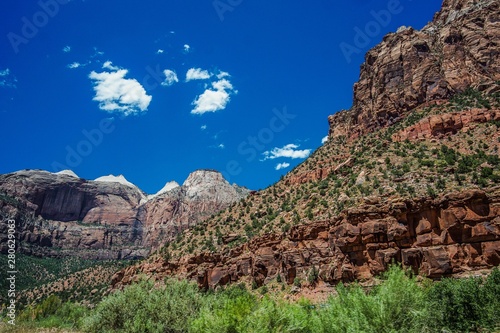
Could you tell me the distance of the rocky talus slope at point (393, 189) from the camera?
111ft

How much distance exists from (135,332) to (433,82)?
65.8 metres

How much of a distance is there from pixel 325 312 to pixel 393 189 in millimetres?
27782

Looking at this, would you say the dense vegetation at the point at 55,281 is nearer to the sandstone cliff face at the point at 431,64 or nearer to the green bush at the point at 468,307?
the green bush at the point at 468,307

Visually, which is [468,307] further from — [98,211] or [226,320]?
[98,211]

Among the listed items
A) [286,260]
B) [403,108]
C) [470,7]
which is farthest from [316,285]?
[470,7]

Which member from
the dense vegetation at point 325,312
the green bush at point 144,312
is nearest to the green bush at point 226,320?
the dense vegetation at point 325,312

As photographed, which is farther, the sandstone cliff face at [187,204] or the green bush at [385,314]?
the sandstone cliff face at [187,204]

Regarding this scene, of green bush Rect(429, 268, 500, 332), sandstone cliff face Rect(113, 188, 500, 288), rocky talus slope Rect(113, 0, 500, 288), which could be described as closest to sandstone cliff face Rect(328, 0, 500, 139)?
rocky talus slope Rect(113, 0, 500, 288)

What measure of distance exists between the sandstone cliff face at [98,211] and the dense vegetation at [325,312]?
12573 cm

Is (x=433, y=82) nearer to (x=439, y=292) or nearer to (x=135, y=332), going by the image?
(x=439, y=292)

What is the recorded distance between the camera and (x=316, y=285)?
38.5 meters

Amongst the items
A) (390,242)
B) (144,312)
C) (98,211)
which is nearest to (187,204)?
(98,211)

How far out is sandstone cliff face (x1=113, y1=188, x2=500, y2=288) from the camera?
31.6m

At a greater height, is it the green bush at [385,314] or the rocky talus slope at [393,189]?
the rocky talus slope at [393,189]
